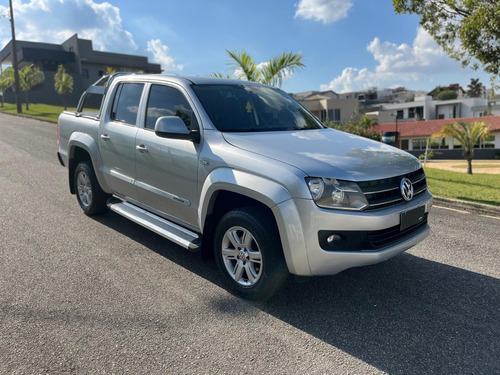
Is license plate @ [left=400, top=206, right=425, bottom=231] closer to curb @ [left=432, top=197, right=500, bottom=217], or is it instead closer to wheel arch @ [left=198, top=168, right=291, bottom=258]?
wheel arch @ [left=198, top=168, right=291, bottom=258]

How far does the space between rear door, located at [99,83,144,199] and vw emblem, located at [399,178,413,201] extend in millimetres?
2855

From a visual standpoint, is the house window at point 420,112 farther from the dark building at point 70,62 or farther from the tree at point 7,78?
the tree at point 7,78

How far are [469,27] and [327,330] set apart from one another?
763 cm

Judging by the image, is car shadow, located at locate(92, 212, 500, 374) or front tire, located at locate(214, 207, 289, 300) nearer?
car shadow, located at locate(92, 212, 500, 374)

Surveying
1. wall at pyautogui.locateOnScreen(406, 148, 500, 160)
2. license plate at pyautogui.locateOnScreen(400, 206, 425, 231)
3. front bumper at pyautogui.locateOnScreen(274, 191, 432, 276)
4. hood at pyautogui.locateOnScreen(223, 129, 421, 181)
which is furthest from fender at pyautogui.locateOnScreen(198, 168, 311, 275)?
wall at pyautogui.locateOnScreen(406, 148, 500, 160)

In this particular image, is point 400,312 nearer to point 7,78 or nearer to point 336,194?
point 336,194

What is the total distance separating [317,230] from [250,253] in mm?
658

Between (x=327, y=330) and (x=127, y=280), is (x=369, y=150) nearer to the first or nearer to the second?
(x=327, y=330)

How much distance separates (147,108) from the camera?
4.62 meters

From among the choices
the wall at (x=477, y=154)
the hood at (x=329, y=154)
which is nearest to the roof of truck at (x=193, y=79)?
the hood at (x=329, y=154)

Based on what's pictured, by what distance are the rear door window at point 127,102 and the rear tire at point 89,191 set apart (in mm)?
958

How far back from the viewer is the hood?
320cm

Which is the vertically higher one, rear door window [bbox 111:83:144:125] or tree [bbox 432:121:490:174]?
rear door window [bbox 111:83:144:125]

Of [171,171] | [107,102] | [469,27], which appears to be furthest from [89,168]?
[469,27]
